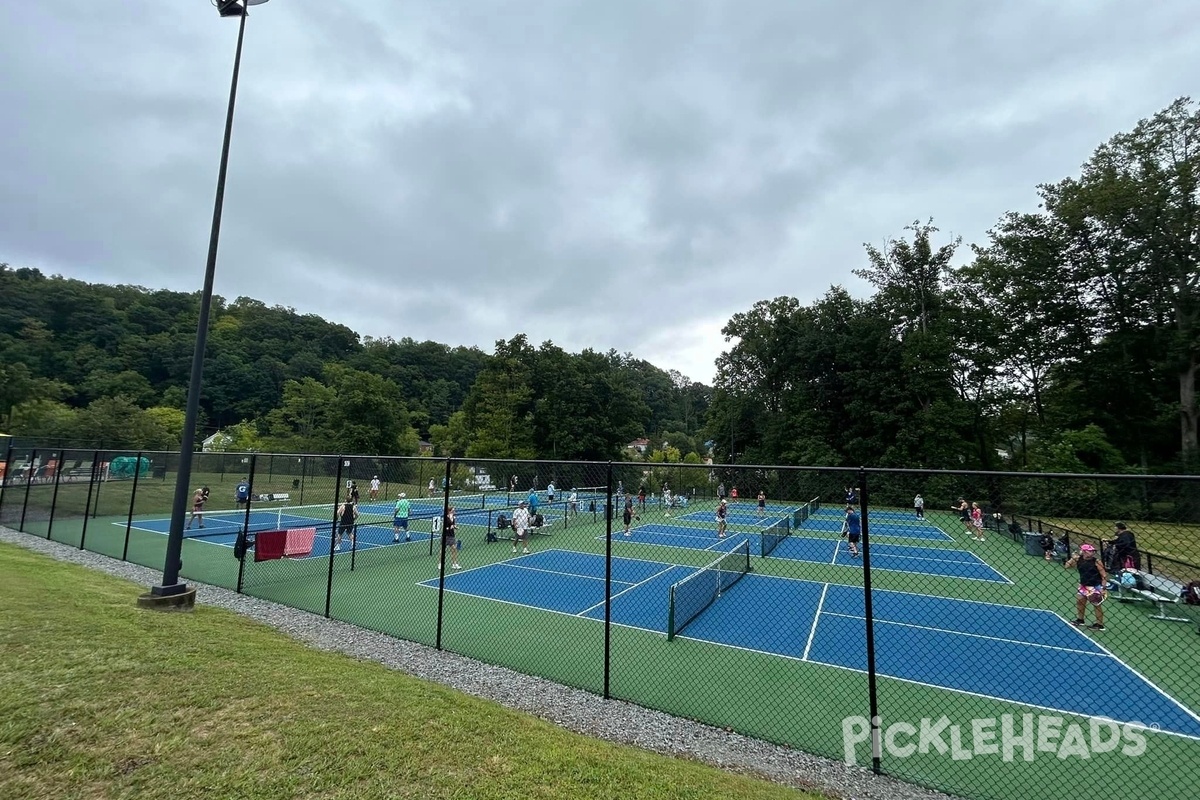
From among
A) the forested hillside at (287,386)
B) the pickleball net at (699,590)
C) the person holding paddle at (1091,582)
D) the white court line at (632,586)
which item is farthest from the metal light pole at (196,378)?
the forested hillside at (287,386)

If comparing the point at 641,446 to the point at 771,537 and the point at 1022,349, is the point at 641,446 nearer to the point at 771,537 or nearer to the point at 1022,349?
the point at 1022,349

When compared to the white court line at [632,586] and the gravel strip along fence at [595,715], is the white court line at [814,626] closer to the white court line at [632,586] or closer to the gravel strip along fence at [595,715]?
the gravel strip along fence at [595,715]

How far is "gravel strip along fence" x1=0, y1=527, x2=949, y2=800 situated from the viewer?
16.0 ft

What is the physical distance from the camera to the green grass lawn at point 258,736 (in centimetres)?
335

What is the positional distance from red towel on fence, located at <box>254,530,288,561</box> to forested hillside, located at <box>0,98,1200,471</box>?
4124 cm

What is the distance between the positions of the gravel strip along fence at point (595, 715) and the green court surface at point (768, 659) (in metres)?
0.32

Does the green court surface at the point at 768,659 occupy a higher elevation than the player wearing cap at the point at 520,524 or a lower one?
lower

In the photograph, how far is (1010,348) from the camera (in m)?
44.3

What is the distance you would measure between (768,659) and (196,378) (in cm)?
1102

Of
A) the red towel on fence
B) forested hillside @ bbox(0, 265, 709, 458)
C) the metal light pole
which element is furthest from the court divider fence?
forested hillside @ bbox(0, 265, 709, 458)

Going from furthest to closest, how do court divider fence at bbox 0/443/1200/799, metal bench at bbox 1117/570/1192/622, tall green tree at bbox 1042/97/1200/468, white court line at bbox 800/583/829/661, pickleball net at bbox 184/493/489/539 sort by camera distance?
tall green tree at bbox 1042/97/1200/468, pickleball net at bbox 184/493/489/539, metal bench at bbox 1117/570/1192/622, white court line at bbox 800/583/829/661, court divider fence at bbox 0/443/1200/799

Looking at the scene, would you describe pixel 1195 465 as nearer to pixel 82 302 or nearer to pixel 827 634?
pixel 827 634

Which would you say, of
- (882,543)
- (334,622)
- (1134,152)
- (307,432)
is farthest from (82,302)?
(1134,152)

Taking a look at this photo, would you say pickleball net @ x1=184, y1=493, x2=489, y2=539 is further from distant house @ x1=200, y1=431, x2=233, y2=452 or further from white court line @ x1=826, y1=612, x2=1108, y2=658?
distant house @ x1=200, y1=431, x2=233, y2=452
